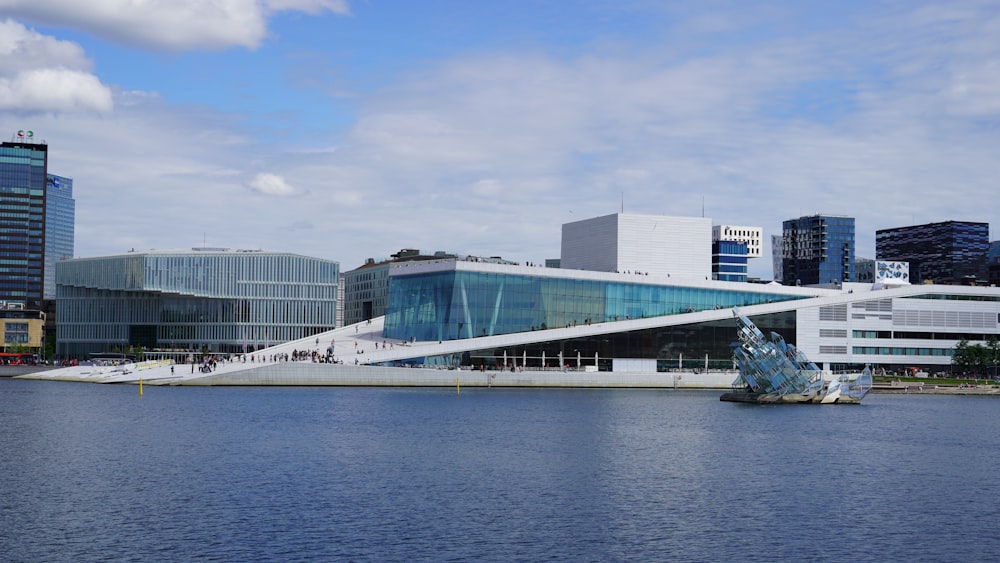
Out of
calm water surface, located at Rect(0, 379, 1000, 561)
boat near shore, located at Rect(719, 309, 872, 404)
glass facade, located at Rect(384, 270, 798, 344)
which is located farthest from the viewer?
glass facade, located at Rect(384, 270, 798, 344)

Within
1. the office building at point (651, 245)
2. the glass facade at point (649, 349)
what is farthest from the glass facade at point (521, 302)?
the office building at point (651, 245)

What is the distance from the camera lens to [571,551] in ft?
116

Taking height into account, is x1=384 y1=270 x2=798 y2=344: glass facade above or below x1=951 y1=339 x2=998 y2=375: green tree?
above

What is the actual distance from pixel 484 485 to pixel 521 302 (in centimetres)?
7761

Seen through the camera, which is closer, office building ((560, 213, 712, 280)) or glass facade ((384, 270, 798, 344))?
glass facade ((384, 270, 798, 344))

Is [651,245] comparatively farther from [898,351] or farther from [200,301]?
[200,301]

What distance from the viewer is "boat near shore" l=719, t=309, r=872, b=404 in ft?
315

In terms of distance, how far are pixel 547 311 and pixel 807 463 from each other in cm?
6984

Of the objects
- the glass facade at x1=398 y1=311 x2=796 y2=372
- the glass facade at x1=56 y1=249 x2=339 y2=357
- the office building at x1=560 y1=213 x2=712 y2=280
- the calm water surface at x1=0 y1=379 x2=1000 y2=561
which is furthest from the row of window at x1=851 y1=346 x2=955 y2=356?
the glass facade at x1=56 y1=249 x2=339 y2=357

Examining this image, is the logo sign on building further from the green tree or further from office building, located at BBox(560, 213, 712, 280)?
office building, located at BBox(560, 213, 712, 280)

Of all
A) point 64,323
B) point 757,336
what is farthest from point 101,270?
point 757,336

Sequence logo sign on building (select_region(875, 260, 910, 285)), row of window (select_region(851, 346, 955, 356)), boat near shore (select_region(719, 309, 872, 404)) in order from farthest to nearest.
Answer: logo sign on building (select_region(875, 260, 910, 285))
row of window (select_region(851, 346, 955, 356))
boat near shore (select_region(719, 309, 872, 404))

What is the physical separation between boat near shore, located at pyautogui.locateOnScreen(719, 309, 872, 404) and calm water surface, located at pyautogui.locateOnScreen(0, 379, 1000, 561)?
45.7 ft

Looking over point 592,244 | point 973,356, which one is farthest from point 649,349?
point 973,356
